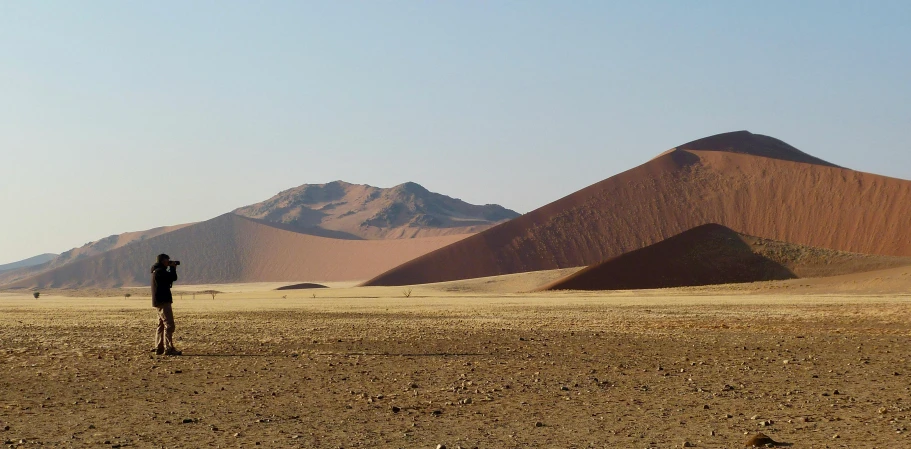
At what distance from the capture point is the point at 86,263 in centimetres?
17825

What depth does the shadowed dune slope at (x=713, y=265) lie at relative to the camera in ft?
217

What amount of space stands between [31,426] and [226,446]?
2.08m

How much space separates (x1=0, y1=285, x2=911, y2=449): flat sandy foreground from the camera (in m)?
8.01

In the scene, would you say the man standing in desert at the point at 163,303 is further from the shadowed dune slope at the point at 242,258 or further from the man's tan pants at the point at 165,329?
the shadowed dune slope at the point at 242,258

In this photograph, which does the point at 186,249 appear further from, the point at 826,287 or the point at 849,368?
the point at 849,368

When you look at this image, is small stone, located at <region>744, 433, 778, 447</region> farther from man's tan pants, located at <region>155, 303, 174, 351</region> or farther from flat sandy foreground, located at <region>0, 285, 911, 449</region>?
man's tan pants, located at <region>155, 303, 174, 351</region>

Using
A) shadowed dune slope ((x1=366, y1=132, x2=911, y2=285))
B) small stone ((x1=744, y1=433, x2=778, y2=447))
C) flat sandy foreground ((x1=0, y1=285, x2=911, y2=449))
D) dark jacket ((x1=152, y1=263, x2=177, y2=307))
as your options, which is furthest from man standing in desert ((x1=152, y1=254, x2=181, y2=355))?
shadowed dune slope ((x1=366, y1=132, x2=911, y2=285))

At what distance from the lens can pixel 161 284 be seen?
15156 mm

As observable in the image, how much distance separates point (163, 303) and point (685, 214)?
9437cm

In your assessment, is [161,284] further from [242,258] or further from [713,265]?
[242,258]

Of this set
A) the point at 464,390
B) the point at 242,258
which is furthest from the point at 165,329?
the point at 242,258

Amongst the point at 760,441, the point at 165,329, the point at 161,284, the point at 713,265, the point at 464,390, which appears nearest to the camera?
the point at 760,441

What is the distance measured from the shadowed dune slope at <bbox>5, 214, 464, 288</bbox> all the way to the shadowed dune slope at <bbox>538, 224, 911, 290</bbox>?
9249 cm

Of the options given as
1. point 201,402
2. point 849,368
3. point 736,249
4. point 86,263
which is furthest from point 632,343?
point 86,263
